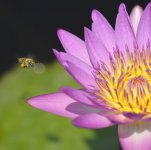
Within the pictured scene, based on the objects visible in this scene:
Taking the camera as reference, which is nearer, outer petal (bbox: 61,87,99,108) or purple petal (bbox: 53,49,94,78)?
outer petal (bbox: 61,87,99,108)

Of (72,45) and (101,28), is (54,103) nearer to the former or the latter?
(72,45)

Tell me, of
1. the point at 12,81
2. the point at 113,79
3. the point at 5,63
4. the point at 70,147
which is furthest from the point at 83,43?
the point at 5,63

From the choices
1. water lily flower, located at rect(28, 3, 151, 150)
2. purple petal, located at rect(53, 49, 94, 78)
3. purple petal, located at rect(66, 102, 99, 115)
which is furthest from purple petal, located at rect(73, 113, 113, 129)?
purple petal, located at rect(53, 49, 94, 78)

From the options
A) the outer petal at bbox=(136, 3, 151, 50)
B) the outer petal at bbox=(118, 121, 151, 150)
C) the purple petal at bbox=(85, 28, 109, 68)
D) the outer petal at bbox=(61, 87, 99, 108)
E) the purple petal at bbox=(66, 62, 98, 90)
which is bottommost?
the outer petal at bbox=(118, 121, 151, 150)

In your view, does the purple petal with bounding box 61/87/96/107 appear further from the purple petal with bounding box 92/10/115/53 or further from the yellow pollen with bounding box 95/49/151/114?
the purple petal with bounding box 92/10/115/53

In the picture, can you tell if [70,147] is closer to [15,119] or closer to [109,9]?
[15,119]

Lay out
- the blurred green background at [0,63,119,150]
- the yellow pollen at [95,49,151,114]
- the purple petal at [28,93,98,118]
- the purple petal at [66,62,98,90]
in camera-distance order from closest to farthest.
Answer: the purple petal at [66,62,98,90]
the purple petal at [28,93,98,118]
the yellow pollen at [95,49,151,114]
the blurred green background at [0,63,119,150]

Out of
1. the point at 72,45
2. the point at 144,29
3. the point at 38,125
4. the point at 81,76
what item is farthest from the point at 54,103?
the point at 38,125

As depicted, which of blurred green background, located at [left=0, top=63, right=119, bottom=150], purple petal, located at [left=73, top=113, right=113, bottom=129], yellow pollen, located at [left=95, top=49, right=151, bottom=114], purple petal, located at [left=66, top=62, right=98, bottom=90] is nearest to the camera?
purple petal, located at [left=73, top=113, right=113, bottom=129]

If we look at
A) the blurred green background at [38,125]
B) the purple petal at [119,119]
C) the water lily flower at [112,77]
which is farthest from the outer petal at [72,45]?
the blurred green background at [38,125]
